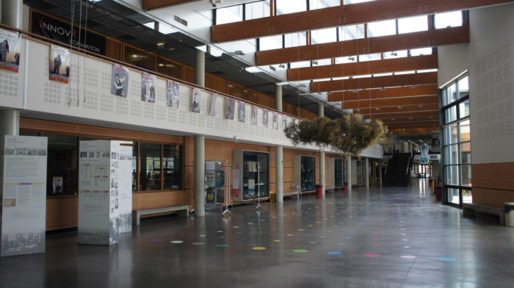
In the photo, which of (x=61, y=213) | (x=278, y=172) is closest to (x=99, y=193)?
(x=61, y=213)

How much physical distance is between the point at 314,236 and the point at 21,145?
265 inches

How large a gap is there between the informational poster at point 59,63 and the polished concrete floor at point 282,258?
12.4 ft

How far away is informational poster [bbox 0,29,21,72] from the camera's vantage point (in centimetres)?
796

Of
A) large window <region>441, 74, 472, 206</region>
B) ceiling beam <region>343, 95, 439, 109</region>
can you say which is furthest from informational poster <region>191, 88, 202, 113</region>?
ceiling beam <region>343, 95, 439, 109</region>

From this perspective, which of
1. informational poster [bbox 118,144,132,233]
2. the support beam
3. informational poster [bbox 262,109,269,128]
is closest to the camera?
informational poster [bbox 118,144,132,233]

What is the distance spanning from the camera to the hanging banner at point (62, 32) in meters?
11.6

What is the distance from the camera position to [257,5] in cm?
1636

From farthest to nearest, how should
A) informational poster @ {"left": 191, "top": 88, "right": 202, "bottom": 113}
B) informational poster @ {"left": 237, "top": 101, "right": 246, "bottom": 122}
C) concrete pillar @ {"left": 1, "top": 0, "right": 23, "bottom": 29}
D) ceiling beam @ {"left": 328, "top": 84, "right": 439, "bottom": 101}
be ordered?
ceiling beam @ {"left": 328, "top": 84, "right": 439, "bottom": 101}
informational poster @ {"left": 237, "top": 101, "right": 246, "bottom": 122}
informational poster @ {"left": 191, "top": 88, "right": 202, "bottom": 113}
concrete pillar @ {"left": 1, "top": 0, "right": 23, "bottom": 29}

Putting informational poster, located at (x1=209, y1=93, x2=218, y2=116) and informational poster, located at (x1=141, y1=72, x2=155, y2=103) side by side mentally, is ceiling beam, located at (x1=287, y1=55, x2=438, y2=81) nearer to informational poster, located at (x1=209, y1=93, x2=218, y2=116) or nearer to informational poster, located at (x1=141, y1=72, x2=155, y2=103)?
informational poster, located at (x1=209, y1=93, x2=218, y2=116)

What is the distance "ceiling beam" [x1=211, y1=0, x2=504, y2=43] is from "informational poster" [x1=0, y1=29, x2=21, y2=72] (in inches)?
288

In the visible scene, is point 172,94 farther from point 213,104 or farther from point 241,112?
point 241,112

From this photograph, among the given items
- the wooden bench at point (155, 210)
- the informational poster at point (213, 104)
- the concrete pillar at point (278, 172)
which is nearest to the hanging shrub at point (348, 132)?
the informational poster at point (213, 104)

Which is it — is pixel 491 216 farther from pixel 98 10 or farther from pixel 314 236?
pixel 98 10

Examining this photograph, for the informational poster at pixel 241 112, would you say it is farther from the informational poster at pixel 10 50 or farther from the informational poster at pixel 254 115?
the informational poster at pixel 10 50
